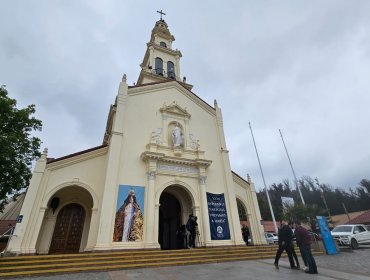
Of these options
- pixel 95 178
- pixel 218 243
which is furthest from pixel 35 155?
pixel 218 243

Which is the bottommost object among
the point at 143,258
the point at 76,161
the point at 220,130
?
the point at 143,258

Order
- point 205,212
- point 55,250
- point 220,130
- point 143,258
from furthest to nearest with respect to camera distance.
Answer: point 220,130 → point 205,212 → point 55,250 → point 143,258

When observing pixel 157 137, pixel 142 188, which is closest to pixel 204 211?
pixel 142 188

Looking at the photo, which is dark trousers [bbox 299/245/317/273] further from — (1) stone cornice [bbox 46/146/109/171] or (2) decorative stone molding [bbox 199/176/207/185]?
(1) stone cornice [bbox 46/146/109/171]

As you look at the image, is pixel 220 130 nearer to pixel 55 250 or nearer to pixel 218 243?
pixel 218 243

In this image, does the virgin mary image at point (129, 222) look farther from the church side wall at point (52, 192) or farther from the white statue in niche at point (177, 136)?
the white statue in niche at point (177, 136)

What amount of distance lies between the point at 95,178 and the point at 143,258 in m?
5.94

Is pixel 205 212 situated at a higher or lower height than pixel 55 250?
higher

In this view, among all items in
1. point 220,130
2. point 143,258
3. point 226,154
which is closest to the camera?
point 143,258

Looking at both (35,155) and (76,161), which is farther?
(35,155)

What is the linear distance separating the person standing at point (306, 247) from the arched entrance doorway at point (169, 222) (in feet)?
29.8

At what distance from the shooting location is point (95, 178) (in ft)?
43.4

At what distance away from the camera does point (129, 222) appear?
12102mm

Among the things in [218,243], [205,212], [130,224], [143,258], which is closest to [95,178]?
[130,224]
